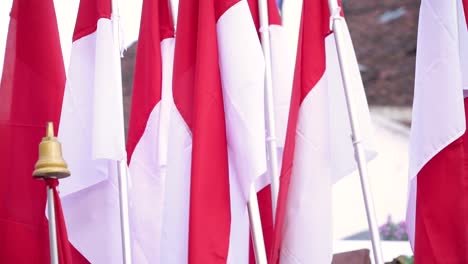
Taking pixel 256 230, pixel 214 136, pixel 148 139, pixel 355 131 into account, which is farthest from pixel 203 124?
pixel 148 139

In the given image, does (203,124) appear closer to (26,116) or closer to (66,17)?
(26,116)

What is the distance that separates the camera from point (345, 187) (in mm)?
7012

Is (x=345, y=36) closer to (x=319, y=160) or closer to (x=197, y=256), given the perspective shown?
(x=319, y=160)

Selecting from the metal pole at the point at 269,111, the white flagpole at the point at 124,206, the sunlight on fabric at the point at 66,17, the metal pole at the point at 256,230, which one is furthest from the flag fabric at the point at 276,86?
the sunlight on fabric at the point at 66,17

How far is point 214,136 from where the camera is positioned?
3.89 m

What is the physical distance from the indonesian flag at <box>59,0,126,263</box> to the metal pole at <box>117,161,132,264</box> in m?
0.11

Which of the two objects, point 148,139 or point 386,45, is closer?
point 148,139

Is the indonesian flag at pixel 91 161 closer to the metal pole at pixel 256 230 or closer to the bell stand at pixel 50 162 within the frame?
the bell stand at pixel 50 162

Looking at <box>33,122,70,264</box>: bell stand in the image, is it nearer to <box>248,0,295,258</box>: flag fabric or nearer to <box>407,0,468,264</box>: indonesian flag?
<box>248,0,295,258</box>: flag fabric

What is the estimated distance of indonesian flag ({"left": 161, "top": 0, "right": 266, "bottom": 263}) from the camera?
381 cm

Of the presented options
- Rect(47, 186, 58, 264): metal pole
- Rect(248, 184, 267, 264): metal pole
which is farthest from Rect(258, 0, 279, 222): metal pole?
Rect(47, 186, 58, 264): metal pole

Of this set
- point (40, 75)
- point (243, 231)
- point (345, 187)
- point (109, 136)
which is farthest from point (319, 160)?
point (345, 187)

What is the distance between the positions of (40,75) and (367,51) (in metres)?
3.27

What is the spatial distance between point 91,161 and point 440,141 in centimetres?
145
